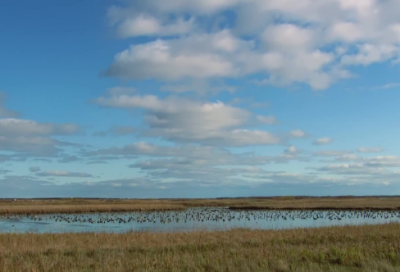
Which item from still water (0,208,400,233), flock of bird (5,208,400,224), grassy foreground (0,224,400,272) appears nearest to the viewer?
grassy foreground (0,224,400,272)

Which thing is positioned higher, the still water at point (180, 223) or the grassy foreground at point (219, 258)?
the grassy foreground at point (219, 258)

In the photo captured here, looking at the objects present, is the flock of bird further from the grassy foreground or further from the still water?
the grassy foreground

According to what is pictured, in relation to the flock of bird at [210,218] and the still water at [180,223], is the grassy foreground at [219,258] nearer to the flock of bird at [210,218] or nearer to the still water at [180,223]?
the still water at [180,223]

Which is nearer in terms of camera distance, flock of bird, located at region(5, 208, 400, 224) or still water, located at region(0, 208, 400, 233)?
still water, located at region(0, 208, 400, 233)

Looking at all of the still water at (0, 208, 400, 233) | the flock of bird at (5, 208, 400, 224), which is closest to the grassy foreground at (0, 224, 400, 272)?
the still water at (0, 208, 400, 233)

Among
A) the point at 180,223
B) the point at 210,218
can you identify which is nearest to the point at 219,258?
the point at 180,223

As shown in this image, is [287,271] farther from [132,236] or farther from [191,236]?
[132,236]

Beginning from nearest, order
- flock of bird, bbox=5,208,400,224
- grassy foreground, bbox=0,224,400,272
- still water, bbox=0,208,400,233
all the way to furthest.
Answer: grassy foreground, bbox=0,224,400,272 → still water, bbox=0,208,400,233 → flock of bird, bbox=5,208,400,224

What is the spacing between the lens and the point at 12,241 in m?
17.6

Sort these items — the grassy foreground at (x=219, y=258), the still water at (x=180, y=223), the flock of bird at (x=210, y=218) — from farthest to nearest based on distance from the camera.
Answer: the flock of bird at (x=210, y=218) → the still water at (x=180, y=223) → the grassy foreground at (x=219, y=258)

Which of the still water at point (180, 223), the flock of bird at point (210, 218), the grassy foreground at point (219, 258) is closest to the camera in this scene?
the grassy foreground at point (219, 258)

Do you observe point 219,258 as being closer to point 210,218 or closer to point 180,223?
point 180,223

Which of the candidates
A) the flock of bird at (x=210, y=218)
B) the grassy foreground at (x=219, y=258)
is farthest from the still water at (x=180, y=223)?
the grassy foreground at (x=219, y=258)

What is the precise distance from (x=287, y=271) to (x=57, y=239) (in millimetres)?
13005
